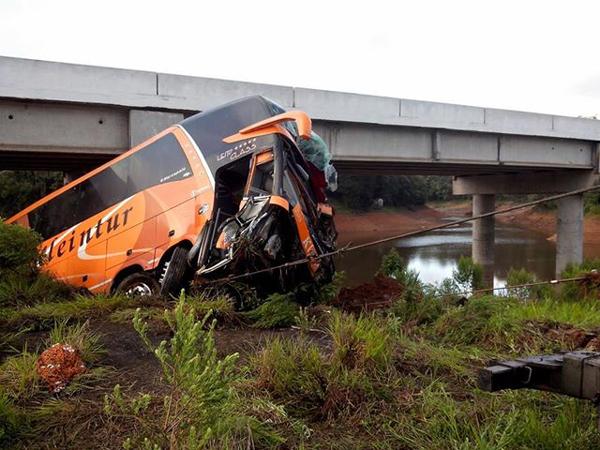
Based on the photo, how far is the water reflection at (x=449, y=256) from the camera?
23547 millimetres

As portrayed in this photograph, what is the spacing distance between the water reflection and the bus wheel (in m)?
11.8

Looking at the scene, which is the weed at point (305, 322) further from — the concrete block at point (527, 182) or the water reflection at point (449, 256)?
Answer: the concrete block at point (527, 182)

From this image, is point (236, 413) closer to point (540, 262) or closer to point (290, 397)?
point (290, 397)

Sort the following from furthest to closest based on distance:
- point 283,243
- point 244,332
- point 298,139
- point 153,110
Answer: point 153,110 < point 298,139 < point 283,243 < point 244,332

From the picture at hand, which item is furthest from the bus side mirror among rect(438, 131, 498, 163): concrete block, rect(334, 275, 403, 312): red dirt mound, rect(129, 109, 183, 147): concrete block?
rect(438, 131, 498, 163): concrete block

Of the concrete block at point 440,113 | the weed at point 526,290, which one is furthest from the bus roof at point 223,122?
the concrete block at point 440,113

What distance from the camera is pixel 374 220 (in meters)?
51.2

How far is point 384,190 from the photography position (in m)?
55.7

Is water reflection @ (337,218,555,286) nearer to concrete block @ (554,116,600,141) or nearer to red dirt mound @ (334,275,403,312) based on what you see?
concrete block @ (554,116,600,141)

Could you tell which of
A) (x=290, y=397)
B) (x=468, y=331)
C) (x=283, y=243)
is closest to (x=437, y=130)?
(x=283, y=243)

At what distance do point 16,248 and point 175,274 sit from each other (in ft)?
6.61

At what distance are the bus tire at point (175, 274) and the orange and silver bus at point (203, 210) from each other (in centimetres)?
1

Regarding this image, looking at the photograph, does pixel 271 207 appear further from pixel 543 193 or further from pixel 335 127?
pixel 543 193

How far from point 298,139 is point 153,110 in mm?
5034
